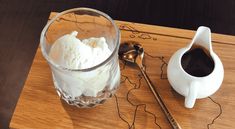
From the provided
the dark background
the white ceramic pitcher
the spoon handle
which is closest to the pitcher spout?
the white ceramic pitcher

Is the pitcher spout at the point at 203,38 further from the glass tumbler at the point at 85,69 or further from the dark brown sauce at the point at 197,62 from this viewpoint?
the glass tumbler at the point at 85,69

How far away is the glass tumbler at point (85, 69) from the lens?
1.95 ft

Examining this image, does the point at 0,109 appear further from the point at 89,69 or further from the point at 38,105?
the point at 89,69

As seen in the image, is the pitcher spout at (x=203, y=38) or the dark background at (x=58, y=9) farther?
the dark background at (x=58, y=9)

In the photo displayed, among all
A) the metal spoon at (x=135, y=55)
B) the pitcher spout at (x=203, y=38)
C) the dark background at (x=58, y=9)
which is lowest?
the dark background at (x=58, y=9)

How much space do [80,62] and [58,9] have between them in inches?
25.6

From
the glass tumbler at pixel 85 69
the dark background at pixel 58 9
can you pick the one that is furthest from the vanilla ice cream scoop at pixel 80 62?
the dark background at pixel 58 9

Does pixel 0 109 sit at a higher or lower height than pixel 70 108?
lower

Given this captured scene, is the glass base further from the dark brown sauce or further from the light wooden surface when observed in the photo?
the dark brown sauce

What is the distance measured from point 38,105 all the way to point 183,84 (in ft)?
0.90

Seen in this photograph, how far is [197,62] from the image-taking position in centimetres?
64

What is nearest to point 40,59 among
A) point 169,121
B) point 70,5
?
point 169,121

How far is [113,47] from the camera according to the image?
640mm

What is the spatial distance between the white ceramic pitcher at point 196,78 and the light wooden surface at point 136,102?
0.04 meters
